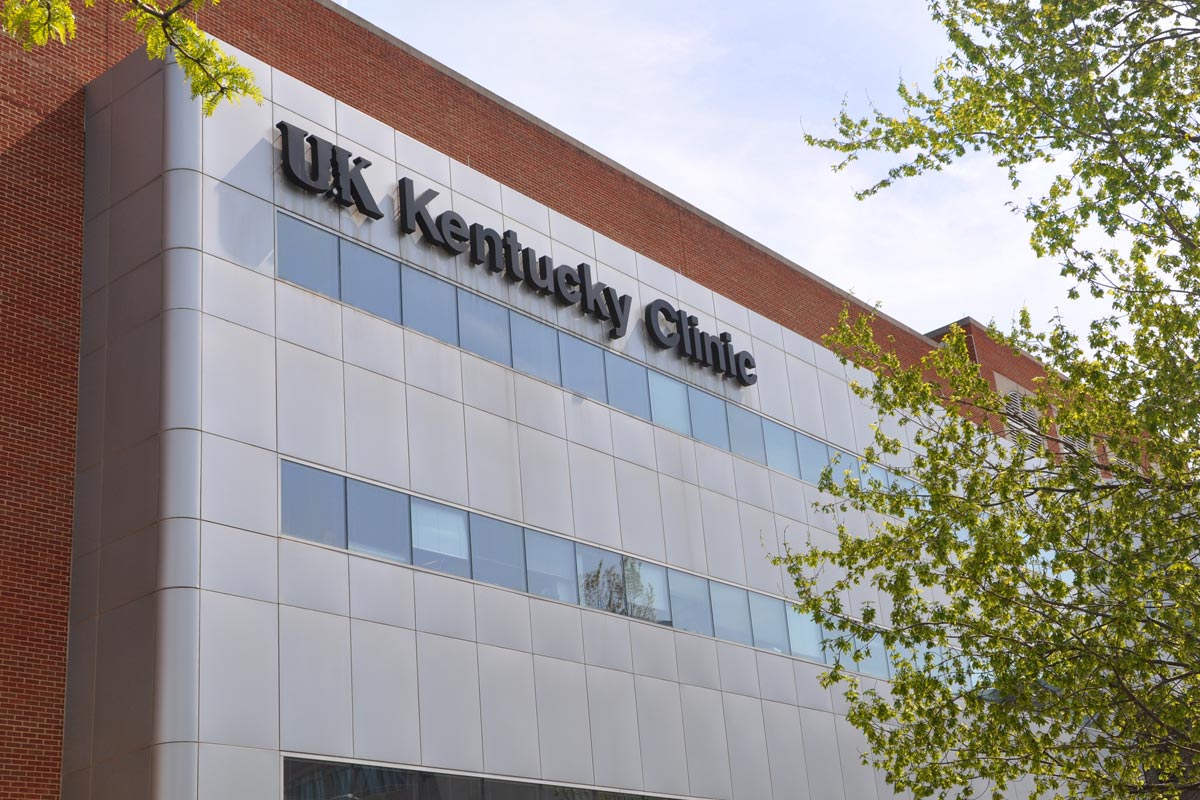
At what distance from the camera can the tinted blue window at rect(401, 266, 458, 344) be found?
927 inches

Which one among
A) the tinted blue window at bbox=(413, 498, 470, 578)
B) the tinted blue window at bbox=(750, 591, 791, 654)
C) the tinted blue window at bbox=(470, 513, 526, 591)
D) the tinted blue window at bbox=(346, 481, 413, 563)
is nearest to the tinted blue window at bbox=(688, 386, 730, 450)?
the tinted blue window at bbox=(750, 591, 791, 654)

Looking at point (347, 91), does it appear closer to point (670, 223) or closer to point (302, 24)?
point (302, 24)

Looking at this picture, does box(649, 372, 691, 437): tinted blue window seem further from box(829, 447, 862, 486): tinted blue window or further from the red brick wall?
the red brick wall

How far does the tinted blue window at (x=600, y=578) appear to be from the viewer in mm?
24859

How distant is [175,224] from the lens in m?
20.1

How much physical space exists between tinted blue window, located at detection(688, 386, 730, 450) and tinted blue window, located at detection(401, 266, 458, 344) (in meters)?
7.40

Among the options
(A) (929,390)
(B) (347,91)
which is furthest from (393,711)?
(B) (347,91)

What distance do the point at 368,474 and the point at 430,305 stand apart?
3.93 meters

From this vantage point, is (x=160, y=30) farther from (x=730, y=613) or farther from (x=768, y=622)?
(x=768, y=622)

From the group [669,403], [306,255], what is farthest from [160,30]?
[669,403]

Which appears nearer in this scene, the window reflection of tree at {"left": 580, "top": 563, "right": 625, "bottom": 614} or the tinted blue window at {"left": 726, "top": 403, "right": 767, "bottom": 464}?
the window reflection of tree at {"left": 580, "top": 563, "right": 625, "bottom": 614}

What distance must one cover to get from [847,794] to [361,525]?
1399cm

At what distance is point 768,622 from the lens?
29.1 metres

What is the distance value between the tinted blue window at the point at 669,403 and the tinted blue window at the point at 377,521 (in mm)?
8279
